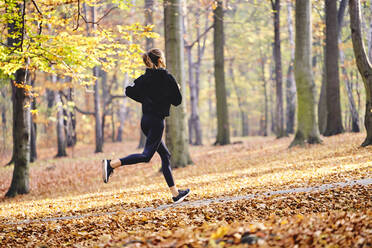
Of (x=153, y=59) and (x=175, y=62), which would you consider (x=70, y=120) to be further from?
(x=153, y=59)

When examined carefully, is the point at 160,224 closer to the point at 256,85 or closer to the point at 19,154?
the point at 19,154

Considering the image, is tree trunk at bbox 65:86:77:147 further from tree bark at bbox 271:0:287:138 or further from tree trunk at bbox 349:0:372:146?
tree trunk at bbox 349:0:372:146

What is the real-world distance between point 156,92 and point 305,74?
969cm

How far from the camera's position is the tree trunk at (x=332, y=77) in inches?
685

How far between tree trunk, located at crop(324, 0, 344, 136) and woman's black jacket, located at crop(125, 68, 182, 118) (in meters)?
13.2

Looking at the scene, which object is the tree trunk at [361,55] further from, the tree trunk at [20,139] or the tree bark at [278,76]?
the tree trunk at [20,139]

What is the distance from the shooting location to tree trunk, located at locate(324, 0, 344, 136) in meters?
17.4

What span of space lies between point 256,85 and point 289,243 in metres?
41.4

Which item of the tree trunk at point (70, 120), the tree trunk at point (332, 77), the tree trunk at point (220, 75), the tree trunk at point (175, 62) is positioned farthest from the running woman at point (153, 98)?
the tree trunk at point (70, 120)

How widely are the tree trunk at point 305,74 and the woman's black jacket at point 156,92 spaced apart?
9.42 m

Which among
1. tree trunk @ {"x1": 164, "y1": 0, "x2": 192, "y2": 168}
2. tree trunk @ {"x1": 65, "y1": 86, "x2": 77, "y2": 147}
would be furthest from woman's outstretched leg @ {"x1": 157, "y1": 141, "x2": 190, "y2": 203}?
tree trunk @ {"x1": 65, "y1": 86, "x2": 77, "y2": 147}

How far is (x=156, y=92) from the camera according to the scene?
6055 mm

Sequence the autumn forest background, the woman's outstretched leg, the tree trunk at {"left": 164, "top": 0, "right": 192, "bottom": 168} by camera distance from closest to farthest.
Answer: the autumn forest background < the woman's outstretched leg < the tree trunk at {"left": 164, "top": 0, "right": 192, "bottom": 168}

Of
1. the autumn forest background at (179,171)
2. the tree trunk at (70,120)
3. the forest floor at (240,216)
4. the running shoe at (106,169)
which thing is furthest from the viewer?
the tree trunk at (70,120)
